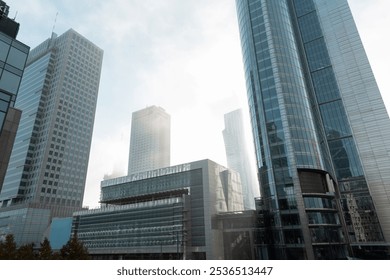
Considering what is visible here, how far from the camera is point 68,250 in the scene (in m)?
31.4

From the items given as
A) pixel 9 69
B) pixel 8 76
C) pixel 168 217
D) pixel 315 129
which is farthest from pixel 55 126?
pixel 315 129

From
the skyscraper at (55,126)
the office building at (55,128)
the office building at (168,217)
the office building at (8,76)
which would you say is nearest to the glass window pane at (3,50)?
the office building at (8,76)

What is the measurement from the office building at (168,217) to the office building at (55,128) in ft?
112

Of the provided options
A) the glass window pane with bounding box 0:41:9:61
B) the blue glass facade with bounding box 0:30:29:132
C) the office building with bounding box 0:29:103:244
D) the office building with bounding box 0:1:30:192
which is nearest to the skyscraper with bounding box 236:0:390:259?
the office building with bounding box 0:1:30:192

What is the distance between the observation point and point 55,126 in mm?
113562

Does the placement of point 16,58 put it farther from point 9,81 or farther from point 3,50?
point 9,81

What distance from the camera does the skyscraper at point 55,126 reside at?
344ft

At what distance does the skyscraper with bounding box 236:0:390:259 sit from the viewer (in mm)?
56062

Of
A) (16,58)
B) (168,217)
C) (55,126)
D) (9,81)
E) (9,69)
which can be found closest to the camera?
(9,81)

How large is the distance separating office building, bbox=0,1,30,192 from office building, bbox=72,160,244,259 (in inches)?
1737

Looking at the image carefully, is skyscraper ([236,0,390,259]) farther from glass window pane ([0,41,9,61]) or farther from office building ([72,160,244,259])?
glass window pane ([0,41,9,61])

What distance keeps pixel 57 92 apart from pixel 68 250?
106238mm

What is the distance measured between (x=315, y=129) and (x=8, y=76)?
65.8 meters

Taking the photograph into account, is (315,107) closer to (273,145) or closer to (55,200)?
(273,145)
